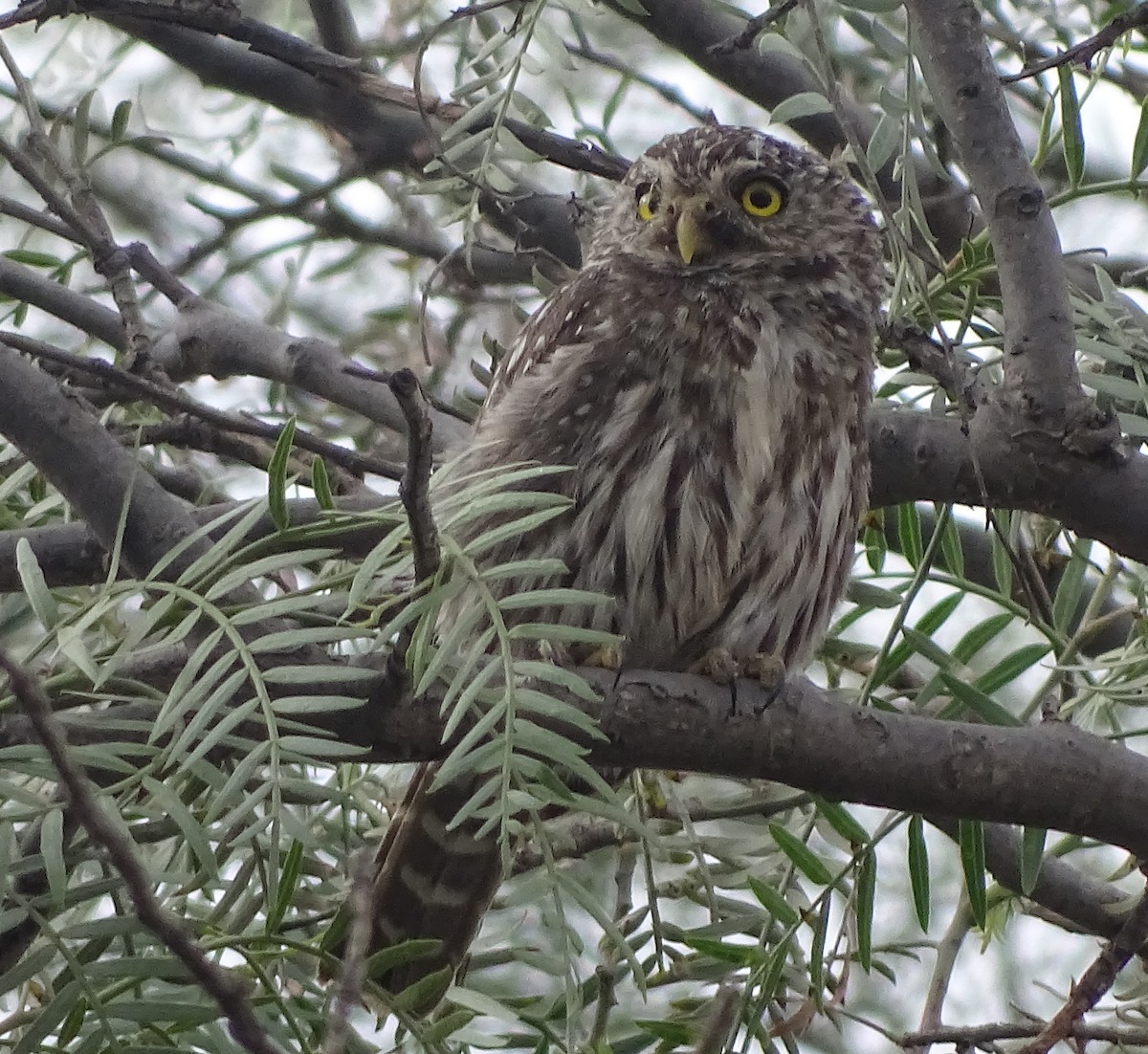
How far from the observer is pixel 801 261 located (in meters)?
3.27

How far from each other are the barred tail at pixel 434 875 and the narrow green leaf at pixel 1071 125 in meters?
1.39

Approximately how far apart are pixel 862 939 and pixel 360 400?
1497 millimetres

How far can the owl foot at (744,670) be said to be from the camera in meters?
2.07

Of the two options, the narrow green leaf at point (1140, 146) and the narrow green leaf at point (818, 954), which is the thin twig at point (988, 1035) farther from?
the narrow green leaf at point (1140, 146)

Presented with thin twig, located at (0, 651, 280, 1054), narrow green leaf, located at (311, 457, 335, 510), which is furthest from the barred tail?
thin twig, located at (0, 651, 280, 1054)

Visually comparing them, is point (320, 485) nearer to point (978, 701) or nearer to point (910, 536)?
point (978, 701)

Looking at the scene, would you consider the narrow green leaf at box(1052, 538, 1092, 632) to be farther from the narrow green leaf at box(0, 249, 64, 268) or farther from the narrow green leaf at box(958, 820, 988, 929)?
the narrow green leaf at box(0, 249, 64, 268)

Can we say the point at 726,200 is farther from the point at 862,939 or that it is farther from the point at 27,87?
the point at 862,939

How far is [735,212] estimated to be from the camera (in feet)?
10.7

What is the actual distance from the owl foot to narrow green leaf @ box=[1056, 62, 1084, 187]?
33.4 inches

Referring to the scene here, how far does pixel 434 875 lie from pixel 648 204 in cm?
141

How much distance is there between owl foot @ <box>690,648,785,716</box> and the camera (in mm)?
2066

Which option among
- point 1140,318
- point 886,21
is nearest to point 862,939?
point 1140,318

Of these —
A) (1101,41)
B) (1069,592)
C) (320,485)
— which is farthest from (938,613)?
(320,485)
